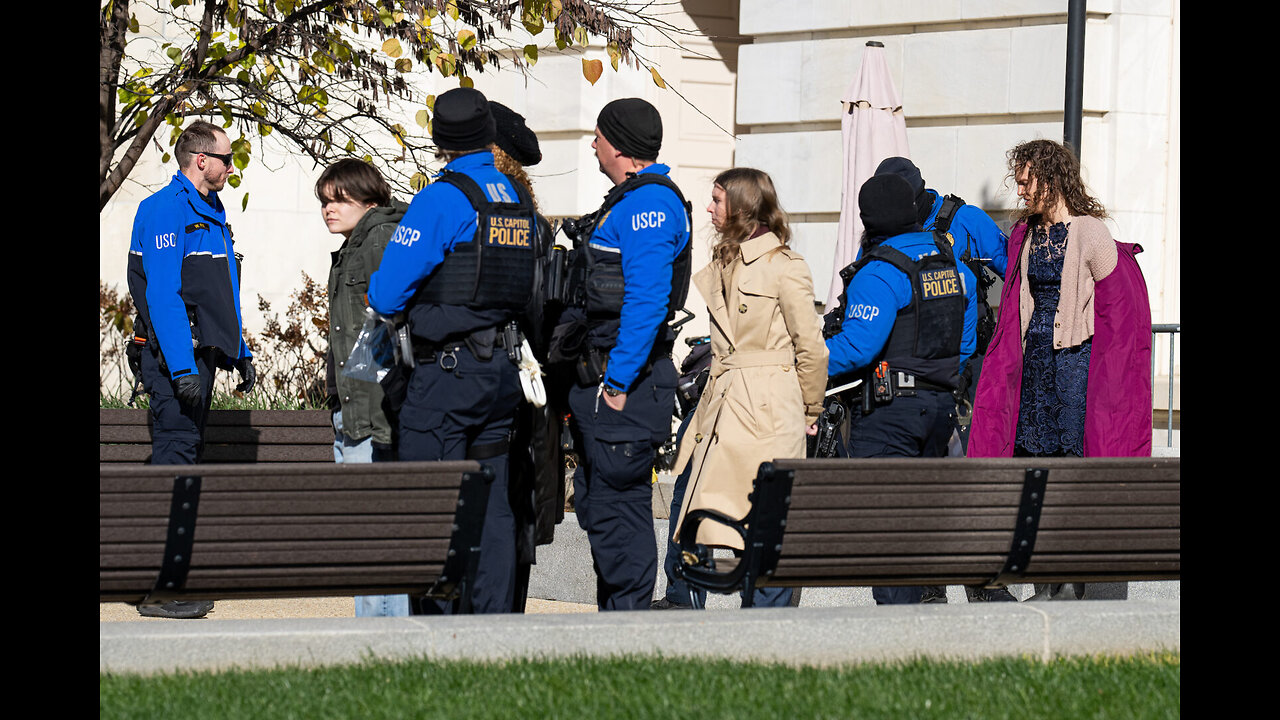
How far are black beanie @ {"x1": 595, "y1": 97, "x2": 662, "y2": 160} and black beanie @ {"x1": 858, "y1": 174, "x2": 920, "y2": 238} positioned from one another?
92 centimetres

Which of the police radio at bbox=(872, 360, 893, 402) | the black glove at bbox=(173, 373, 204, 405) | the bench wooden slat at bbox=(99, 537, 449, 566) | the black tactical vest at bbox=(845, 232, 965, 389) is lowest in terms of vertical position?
the bench wooden slat at bbox=(99, 537, 449, 566)

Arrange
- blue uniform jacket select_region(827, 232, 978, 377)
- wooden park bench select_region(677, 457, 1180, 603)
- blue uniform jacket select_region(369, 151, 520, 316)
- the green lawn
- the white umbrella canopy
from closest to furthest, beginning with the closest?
the green lawn, wooden park bench select_region(677, 457, 1180, 603), blue uniform jacket select_region(369, 151, 520, 316), blue uniform jacket select_region(827, 232, 978, 377), the white umbrella canopy

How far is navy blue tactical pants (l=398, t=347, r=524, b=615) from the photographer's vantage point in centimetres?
519

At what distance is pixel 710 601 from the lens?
7332mm

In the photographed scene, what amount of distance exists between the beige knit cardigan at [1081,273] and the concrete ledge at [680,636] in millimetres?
1582

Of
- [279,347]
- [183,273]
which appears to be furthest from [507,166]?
[279,347]

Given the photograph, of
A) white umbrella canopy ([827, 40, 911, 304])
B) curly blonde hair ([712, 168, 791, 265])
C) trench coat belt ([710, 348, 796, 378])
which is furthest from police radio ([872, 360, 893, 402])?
white umbrella canopy ([827, 40, 911, 304])

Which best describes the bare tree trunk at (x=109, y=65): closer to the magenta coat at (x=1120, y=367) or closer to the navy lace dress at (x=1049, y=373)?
the navy lace dress at (x=1049, y=373)

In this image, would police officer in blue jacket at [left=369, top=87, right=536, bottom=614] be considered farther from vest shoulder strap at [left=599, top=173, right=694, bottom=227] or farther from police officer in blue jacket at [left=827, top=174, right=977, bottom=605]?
police officer in blue jacket at [left=827, top=174, right=977, bottom=605]
